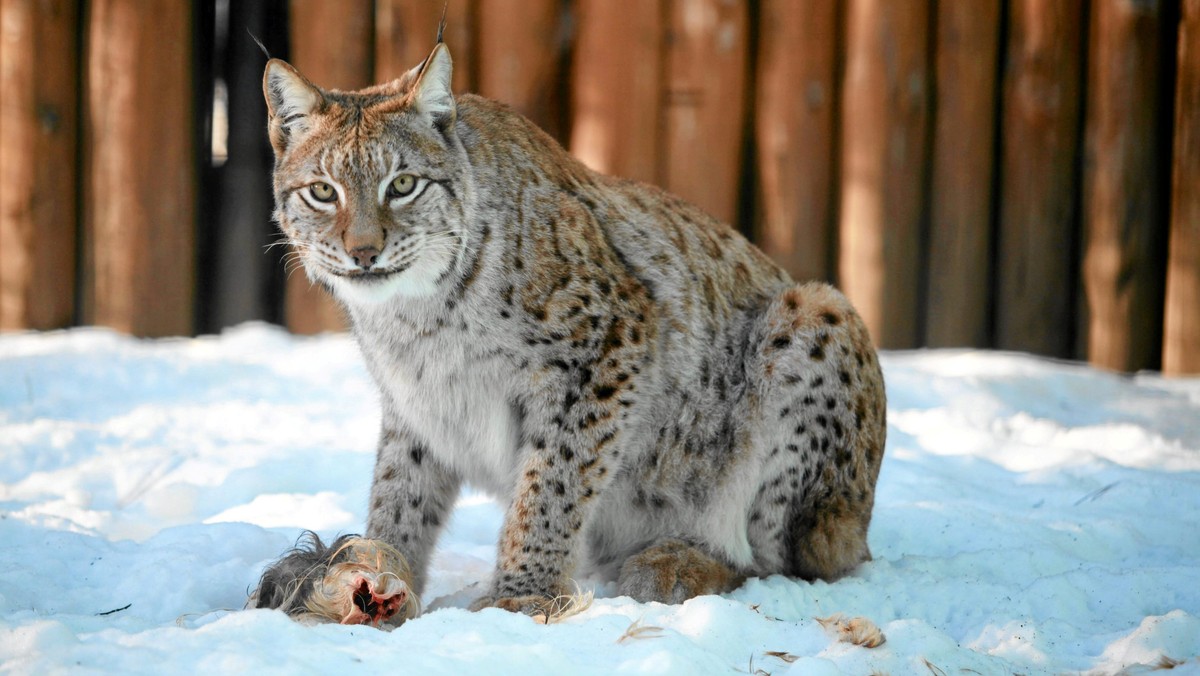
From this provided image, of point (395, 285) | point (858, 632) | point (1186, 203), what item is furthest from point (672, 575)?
point (1186, 203)

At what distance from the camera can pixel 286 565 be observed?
12.3 ft

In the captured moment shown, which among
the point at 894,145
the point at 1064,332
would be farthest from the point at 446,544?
the point at 1064,332

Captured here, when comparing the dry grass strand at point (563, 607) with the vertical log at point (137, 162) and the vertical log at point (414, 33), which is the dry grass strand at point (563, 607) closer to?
the vertical log at point (414, 33)

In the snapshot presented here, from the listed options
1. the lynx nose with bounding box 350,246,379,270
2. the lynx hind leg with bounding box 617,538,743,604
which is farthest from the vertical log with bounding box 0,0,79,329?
the lynx hind leg with bounding box 617,538,743,604

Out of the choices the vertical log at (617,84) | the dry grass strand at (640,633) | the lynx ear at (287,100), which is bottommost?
the dry grass strand at (640,633)

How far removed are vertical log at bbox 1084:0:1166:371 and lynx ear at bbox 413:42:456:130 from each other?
14.1 feet

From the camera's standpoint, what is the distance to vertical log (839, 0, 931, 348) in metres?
6.85

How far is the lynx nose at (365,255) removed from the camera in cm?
381

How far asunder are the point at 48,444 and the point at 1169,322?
588cm

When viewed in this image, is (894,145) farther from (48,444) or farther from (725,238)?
(48,444)

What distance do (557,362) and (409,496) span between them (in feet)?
2.52

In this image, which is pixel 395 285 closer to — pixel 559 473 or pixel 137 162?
pixel 559 473

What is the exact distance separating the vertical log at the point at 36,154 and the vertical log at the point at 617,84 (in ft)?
9.18

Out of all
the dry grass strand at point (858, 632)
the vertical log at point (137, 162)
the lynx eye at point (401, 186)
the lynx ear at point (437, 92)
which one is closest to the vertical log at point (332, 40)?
the vertical log at point (137, 162)
